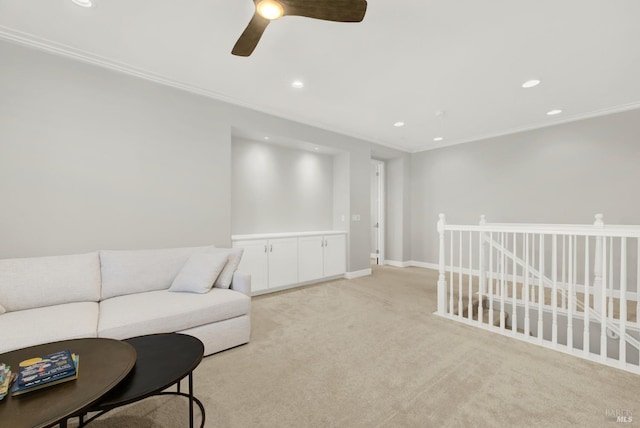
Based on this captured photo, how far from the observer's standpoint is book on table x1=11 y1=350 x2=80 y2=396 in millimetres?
1070

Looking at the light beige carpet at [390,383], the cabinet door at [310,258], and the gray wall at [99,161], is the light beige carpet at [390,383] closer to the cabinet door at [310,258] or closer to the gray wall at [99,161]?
the cabinet door at [310,258]

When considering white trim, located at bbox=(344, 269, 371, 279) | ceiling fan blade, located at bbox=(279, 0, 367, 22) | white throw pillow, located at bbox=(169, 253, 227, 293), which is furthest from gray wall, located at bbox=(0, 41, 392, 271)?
white trim, located at bbox=(344, 269, 371, 279)

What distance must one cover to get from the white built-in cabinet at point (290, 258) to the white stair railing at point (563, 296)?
1.93 meters

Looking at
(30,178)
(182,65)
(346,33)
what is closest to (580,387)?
(346,33)

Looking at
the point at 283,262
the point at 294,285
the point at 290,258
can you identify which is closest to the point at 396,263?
the point at 294,285

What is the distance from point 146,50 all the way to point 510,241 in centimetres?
581

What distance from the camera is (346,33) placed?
89.4 inches

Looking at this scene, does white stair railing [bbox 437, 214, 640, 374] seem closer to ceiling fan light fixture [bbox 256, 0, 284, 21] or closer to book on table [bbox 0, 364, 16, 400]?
ceiling fan light fixture [bbox 256, 0, 284, 21]

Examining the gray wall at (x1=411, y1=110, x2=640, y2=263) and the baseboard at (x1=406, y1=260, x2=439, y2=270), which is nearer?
the gray wall at (x1=411, y1=110, x2=640, y2=263)

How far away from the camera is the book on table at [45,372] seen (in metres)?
1.07

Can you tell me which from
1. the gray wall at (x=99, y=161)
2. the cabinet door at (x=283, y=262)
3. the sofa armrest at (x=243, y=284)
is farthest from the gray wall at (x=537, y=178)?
the sofa armrest at (x=243, y=284)

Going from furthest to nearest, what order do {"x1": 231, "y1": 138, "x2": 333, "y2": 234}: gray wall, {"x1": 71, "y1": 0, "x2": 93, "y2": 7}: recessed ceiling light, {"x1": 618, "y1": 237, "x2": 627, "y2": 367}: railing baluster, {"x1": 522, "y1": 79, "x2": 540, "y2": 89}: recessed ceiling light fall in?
{"x1": 231, "y1": 138, "x2": 333, "y2": 234}: gray wall
{"x1": 522, "y1": 79, "x2": 540, "y2": 89}: recessed ceiling light
{"x1": 618, "y1": 237, "x2": 627, "y2": 367}: railing baluster
{"x1": 71, "y1": 0, "x2": 93, "y2": 7}: recessed ceiling light

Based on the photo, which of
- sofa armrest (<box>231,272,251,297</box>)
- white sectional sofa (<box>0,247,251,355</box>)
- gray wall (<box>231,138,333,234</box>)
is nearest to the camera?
white sectional sofa (<box>0,247,251,355</box>)

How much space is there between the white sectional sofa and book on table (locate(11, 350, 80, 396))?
62cm
